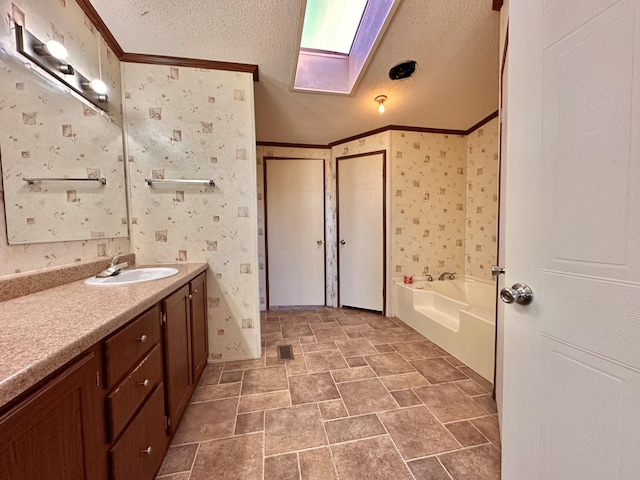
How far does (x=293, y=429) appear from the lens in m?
1.42

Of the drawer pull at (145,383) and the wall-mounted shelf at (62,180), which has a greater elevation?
the wall-mounted shelf at (62,180)

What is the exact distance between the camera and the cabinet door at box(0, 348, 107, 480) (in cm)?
48

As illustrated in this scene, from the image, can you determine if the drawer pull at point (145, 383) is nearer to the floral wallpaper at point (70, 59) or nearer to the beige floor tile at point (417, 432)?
the floral wallpaper at point (70, 59)

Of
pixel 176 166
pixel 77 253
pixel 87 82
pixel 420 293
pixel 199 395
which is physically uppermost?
pixel 87 82

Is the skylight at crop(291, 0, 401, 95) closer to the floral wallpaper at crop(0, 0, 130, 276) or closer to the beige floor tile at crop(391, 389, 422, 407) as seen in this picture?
the floral wallpaper at crop(0, 0, 130, 276)

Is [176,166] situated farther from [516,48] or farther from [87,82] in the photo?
[516,48]

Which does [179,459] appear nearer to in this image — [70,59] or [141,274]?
[141,274]

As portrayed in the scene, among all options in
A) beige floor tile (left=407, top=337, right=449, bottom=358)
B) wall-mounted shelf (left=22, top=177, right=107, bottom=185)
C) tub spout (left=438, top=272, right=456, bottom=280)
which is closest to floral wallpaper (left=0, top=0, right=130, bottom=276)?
wall-mounted shelf (left=22, top=177, right=107, bottom=185)

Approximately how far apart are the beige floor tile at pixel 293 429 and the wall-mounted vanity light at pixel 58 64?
215 centimetres

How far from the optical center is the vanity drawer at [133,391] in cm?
78

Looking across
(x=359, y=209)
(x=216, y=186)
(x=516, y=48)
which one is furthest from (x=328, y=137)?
(x=516, y=48)

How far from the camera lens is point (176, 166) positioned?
6.50 feet

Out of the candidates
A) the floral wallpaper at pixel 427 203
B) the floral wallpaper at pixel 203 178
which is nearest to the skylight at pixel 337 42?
the floral wallpaper at pixel 203 178

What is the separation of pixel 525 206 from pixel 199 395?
2049 millimetres
